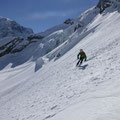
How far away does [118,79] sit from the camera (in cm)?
1017

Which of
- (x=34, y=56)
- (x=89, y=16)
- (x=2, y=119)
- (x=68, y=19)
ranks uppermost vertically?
(x=68, y=19)

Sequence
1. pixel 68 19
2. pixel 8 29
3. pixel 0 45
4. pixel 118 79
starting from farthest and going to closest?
pixel 8 29 → pixel 68 19 → pixel 0 45 → pixel 118 79

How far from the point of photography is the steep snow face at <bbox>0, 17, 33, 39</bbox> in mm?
150125

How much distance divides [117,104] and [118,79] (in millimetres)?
4013

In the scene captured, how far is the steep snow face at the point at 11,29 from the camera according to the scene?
150 m

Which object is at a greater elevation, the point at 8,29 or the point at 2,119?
the point at 8,29

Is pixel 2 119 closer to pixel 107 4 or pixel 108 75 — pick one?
pixel 108 75

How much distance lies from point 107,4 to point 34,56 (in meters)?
27.9

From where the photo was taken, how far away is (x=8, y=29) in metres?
155

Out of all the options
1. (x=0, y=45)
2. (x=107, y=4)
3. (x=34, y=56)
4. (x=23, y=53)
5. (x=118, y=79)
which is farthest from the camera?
(x=0, y=45)

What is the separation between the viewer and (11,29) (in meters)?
159

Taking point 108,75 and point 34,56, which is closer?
point 108,75

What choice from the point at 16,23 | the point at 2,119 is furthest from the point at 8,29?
the point at 2,119

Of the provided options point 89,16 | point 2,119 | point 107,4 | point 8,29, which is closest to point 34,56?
point 89,16
